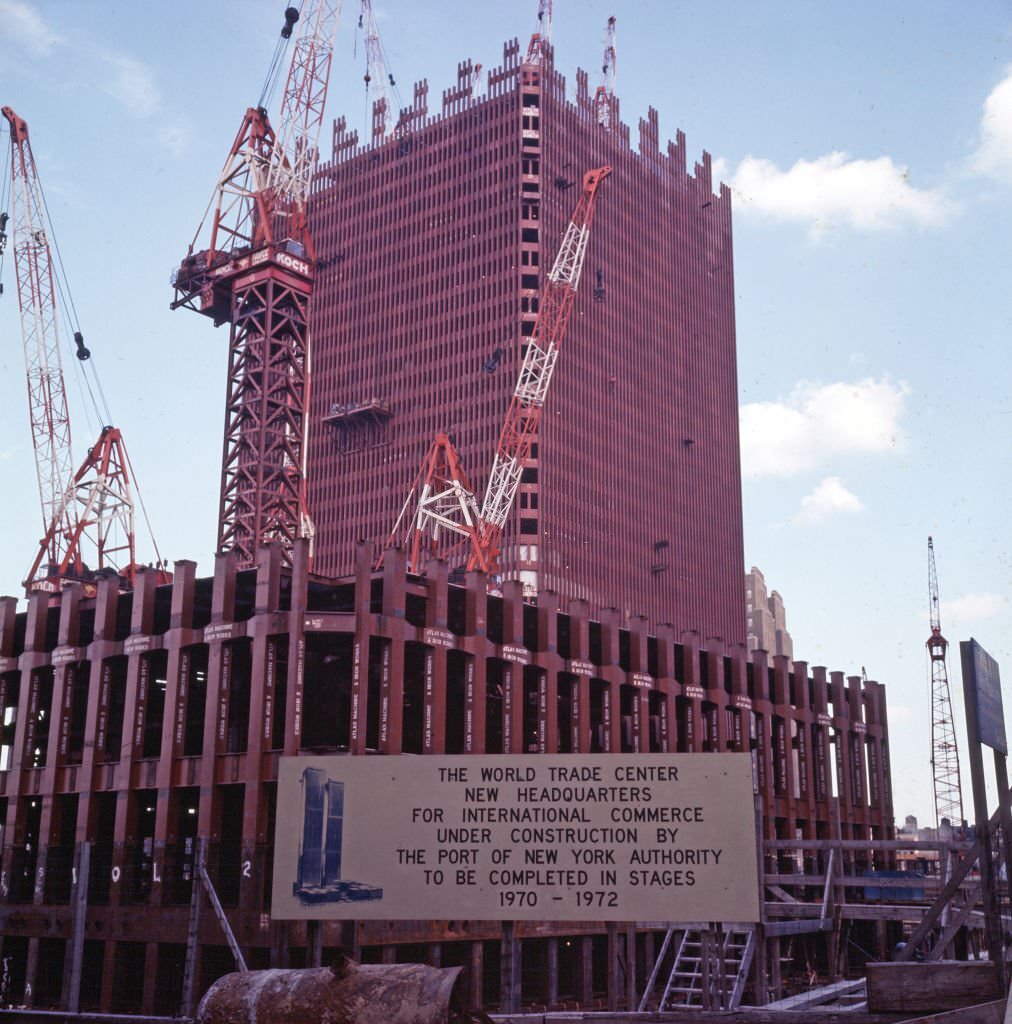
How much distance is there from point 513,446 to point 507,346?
16.4m

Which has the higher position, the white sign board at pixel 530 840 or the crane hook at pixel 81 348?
the crane hook at pixel 81 348

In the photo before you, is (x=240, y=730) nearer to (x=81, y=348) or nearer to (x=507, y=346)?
(x=81, y=348)

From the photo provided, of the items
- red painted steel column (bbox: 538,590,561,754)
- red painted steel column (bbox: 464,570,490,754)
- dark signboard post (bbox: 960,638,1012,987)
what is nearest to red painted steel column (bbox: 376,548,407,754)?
red painted steel column (bbox: 464,570,490,754)

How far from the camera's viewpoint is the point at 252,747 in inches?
2085

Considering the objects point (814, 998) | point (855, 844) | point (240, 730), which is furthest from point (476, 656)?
point (855, 844)

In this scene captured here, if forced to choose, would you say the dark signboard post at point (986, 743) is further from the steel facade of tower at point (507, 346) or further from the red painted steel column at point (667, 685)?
the steel facade of tower at point (507, 346)

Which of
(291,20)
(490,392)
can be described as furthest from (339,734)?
(490,392)

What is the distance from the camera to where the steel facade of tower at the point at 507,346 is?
559 feet

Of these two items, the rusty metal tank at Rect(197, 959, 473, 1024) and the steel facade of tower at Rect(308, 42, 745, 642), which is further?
the steel facade of tower at Rect(308, 42, 745, 642)

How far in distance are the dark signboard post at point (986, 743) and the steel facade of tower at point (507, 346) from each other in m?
144

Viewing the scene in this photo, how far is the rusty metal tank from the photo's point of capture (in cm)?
1264

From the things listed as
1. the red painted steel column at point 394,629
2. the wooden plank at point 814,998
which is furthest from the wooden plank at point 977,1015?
the red painted steel column at point 394,629

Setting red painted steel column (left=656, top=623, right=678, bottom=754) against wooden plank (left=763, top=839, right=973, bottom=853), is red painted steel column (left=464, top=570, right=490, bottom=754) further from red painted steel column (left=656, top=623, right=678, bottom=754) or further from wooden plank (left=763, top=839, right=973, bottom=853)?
wooden plank (left=763, top=839, right=973, bottom=853)

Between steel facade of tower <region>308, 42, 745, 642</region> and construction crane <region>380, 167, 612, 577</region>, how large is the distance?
16.3ft
